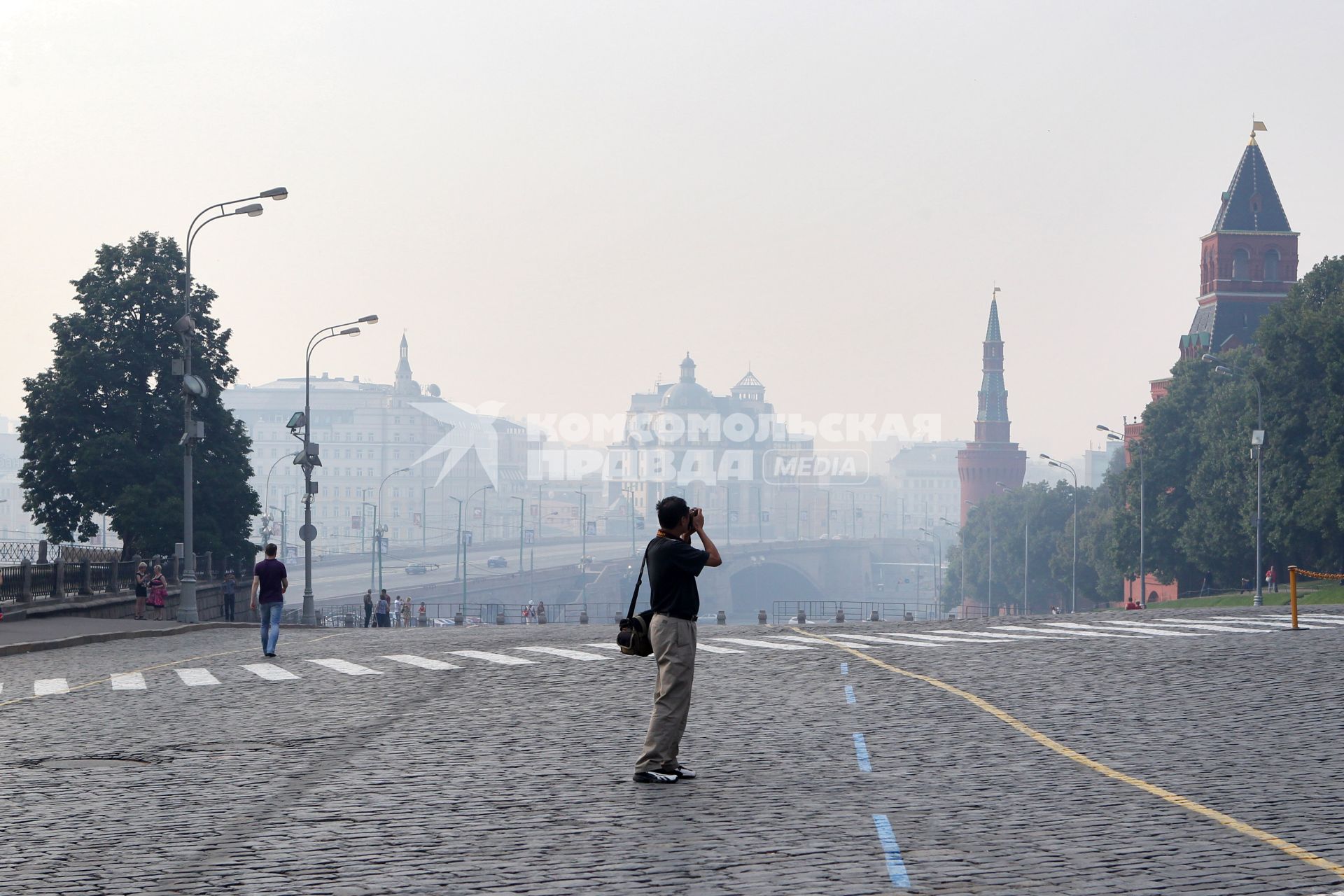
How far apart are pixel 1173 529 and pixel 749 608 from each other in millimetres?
119915

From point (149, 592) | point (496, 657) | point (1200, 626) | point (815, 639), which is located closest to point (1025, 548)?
point (149, 592)

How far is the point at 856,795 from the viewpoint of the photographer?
34.5ft

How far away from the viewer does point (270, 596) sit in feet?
85.3

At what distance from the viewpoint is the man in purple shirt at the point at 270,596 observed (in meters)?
25.7

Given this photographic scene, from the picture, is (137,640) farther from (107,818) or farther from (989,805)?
(989,805)

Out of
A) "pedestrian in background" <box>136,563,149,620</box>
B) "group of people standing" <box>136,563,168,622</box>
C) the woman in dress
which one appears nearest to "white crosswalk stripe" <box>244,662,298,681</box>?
"pedestrian in background" <box>136,563,149,620</box>

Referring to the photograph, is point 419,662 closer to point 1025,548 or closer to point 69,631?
point 69,631

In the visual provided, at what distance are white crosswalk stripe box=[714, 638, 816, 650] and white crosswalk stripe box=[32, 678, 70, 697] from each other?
11.4 m

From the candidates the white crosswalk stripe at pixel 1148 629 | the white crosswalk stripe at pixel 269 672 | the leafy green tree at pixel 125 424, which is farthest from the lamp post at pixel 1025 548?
the white crosswalk stripe at pixel 269 672

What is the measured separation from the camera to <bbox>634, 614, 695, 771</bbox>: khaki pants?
36.1ft

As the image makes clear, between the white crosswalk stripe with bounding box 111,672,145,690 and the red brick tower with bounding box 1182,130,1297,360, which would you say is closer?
the white crosswalk stripe with bounding box 111,672,145,690

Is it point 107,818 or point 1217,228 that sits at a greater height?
point 1217,228

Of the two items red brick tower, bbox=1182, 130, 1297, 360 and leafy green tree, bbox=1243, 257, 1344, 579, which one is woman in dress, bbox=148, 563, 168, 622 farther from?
red brick tower, bbox=1182, 130, 1297, 360

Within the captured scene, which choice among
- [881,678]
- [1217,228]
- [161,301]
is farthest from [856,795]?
[1217,228]
